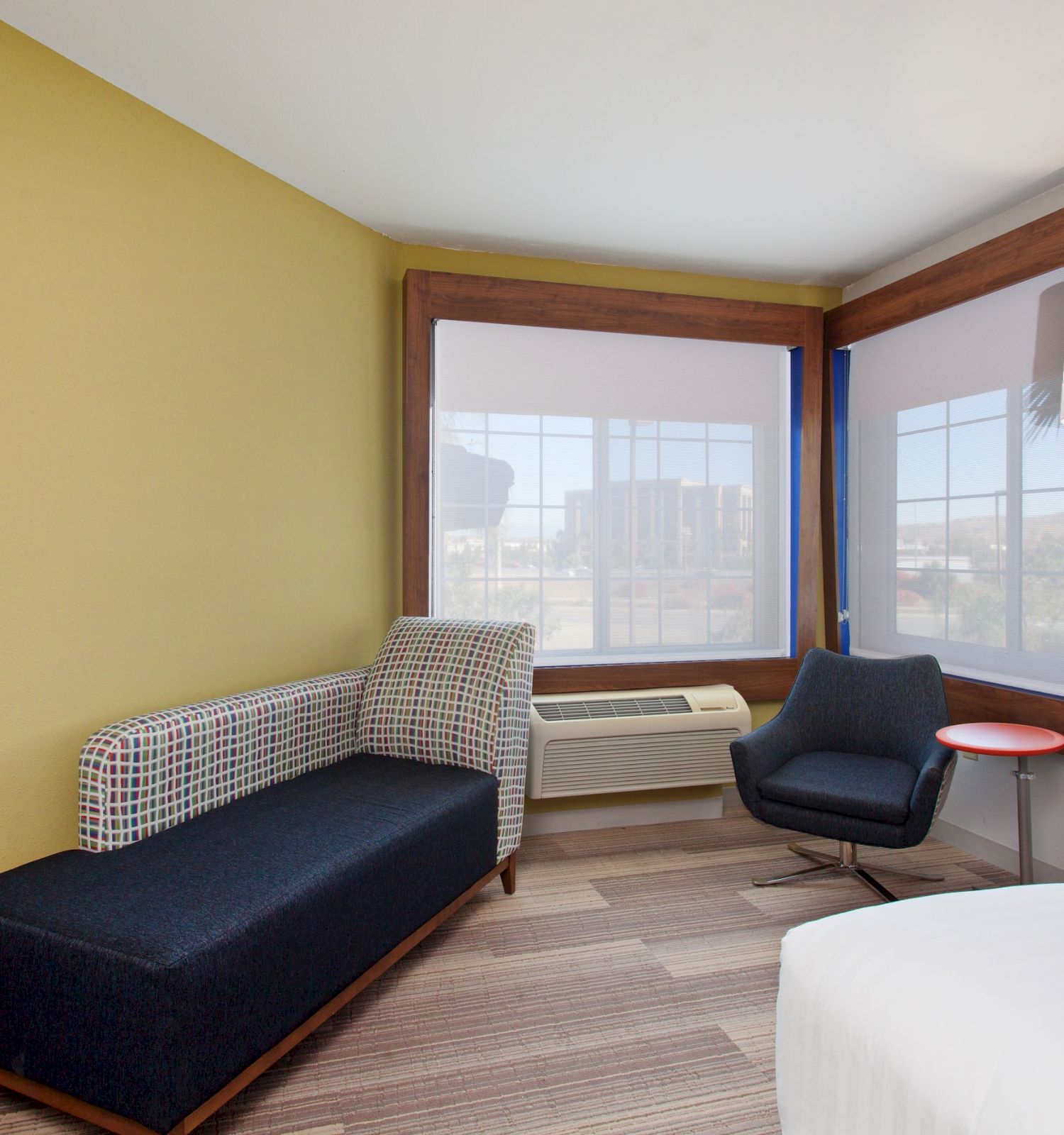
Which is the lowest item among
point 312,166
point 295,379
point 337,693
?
point 337,693

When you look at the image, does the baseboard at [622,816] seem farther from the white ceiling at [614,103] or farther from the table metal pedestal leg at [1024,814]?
the white ceiling at [614,103]

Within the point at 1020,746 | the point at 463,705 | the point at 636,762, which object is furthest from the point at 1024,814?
the point at 463,705

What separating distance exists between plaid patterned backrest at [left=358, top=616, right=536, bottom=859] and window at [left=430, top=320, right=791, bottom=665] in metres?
0.65

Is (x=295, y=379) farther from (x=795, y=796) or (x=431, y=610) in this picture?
(x=795, y=796)

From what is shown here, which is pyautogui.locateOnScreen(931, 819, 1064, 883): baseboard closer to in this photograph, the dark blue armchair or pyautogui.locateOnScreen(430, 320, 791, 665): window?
the dark blue armchair

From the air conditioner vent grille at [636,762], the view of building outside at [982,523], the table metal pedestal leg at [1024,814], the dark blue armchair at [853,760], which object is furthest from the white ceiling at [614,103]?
the air conditioner vent grille at [636,762]

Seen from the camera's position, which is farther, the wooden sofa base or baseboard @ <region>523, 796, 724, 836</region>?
baseboard @ <region>523, 796, 724, 836</region>

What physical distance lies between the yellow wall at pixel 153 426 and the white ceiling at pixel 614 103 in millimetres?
214

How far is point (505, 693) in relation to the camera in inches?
113

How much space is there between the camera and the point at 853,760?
3205 millimetres

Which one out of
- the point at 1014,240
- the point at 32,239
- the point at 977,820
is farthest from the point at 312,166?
the point at 977,820

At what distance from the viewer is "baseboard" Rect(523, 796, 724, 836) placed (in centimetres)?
367

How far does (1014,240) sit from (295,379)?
276 cm

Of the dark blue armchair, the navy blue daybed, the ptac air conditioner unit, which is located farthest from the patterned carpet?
the ptac air conditioner unit
